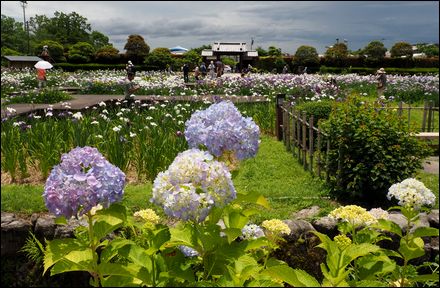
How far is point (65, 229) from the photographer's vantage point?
3.66 metres

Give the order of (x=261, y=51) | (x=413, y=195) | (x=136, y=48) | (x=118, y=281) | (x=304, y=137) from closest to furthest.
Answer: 1. (x=118, y=281)
2. (x=413, y=195)
3. (x=304, y=137)
4. (x=136, y=48)
5. (x=261, y=51)

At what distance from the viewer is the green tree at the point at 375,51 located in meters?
20.7

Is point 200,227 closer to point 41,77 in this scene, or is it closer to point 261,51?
point 41,77

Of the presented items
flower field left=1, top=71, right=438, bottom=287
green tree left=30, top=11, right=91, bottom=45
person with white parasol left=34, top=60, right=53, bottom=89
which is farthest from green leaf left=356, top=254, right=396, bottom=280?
person with white parasol left=34, top=60, right=53, bottom=89

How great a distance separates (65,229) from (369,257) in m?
2.76

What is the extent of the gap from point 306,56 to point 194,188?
21.0 meters

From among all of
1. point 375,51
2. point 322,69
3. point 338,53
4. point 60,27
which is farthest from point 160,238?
point 375,51

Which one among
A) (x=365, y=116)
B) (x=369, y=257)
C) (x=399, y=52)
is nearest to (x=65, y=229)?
(x=369, y=257)

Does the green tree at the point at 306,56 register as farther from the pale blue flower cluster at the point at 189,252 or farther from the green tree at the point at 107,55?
the pale blue flower cluster at the point at 189,252

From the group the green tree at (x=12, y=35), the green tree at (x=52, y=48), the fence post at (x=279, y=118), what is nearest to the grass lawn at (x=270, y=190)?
the fence post at (x=279, y=118)

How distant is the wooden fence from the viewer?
5.55m

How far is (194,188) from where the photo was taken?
1331 millimetres

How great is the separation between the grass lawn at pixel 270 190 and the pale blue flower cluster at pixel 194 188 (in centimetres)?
Result: 194

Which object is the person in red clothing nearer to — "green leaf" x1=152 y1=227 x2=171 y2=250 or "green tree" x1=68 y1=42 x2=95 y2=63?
"green tree" x1=68 y1=42 x2=95 y2=63
